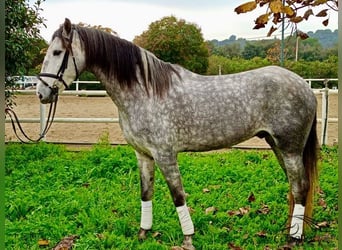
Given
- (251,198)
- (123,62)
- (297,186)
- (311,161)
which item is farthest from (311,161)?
(123,62)

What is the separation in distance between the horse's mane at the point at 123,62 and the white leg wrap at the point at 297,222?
1.09m

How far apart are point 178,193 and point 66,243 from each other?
816 millimetres

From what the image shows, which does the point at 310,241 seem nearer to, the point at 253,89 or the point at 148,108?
the point at 253,89

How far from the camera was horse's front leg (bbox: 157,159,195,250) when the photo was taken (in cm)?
246

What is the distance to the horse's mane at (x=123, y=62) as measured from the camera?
2.39 m

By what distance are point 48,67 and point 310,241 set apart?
1.89 meters

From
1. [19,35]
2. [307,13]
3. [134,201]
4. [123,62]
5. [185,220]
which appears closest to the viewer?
[307,13]

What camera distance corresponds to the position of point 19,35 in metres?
4.46

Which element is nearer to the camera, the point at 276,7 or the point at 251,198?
the point at 276,7

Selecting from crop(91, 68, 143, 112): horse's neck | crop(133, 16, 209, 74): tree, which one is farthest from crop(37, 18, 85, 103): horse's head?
crop(133, 16, 209, 74): tree

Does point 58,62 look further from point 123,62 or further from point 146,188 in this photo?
point 146,188

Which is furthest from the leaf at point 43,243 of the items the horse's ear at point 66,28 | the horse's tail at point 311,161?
the horse's tail at point 311,161

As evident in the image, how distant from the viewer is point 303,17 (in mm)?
2133

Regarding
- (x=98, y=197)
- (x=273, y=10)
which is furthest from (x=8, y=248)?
(x=273, y=10)
